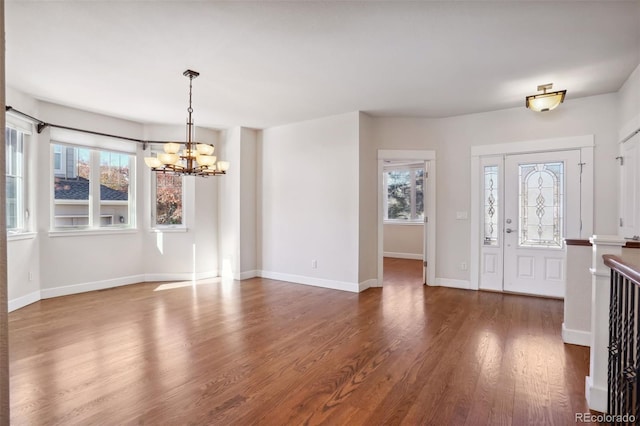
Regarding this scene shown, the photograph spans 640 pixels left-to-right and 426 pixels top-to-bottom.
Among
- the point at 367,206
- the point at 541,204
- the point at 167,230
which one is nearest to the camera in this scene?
the point at 541,204

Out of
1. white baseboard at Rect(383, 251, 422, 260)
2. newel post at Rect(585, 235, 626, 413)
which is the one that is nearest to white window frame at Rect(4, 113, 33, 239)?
newel post at Rect(585, 235, 626, 413)

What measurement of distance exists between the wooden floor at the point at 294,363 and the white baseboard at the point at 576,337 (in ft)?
0.26

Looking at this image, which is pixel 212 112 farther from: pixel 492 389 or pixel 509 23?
pixel 492 389

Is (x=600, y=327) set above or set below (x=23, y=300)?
above

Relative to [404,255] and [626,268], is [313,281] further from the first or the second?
[626,268]

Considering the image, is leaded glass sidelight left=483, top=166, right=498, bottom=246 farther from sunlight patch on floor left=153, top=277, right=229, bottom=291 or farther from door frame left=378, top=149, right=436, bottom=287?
sunlight patch on floor left=153, top=277, right=229, bottom=291

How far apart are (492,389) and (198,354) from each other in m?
2.43

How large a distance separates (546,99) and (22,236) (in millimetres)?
6908

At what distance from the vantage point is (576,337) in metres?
3.19

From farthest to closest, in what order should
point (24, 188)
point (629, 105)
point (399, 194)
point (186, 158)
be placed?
point (399, 194), point (24, 188), point (629, 105), point (186, 158)

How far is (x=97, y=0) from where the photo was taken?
2420 millimetres

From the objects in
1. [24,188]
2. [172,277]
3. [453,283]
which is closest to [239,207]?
[172,277]

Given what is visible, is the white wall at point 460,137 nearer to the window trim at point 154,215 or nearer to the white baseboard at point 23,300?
the window trim at point 154,215

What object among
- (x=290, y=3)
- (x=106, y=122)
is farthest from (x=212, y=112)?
(x=290, y=3)
